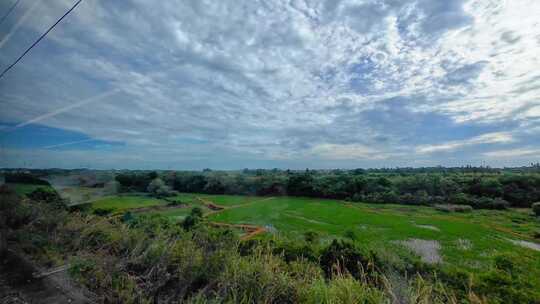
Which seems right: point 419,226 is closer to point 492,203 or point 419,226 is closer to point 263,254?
point 492,203

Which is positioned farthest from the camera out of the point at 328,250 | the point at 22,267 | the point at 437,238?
the point at 437,238

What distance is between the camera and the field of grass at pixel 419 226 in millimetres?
11102

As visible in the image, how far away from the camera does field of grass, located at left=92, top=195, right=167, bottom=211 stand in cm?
1038

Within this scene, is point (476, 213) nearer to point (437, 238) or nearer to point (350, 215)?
point (437, 238)

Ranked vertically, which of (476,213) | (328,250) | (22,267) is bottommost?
(476,213)

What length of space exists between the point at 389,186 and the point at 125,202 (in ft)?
106

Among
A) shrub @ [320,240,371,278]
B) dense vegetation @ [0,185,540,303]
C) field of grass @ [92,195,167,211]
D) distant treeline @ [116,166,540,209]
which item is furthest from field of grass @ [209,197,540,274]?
dense vegetation @ [0,185,540,303]

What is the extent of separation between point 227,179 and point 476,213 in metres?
31.6

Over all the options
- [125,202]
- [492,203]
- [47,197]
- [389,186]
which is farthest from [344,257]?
[389,186]

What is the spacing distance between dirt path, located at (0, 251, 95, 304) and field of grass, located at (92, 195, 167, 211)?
7182 millimetres

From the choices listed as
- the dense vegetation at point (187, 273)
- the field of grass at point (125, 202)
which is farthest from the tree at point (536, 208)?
the field of grass at point (125, 202)

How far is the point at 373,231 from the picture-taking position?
51.7 feet

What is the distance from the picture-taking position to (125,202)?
12438mm

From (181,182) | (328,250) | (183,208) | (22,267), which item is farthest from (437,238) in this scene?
(181,182)
